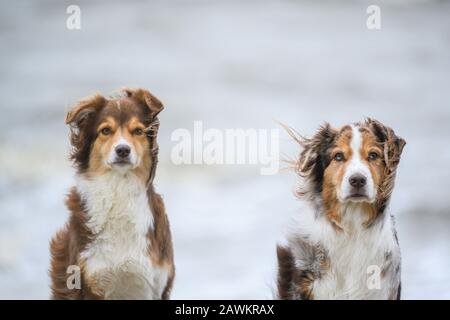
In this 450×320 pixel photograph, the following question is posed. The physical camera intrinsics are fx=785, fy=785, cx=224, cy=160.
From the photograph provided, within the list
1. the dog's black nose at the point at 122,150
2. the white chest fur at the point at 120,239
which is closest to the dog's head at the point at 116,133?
the dog's black nose at the point at 122,150

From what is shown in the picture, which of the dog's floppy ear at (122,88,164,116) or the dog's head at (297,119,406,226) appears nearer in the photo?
the dog's head at (297,119,406,226)

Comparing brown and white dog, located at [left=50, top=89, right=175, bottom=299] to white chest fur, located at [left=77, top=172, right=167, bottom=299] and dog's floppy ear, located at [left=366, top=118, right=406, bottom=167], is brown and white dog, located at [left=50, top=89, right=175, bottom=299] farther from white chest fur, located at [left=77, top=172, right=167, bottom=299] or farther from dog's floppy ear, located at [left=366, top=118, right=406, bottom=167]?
dog's floppy ear, located at [left=366, top=118, right=406, bottom=167]

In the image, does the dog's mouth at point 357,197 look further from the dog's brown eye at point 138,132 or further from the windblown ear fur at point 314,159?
the dog's brown eye at point 138,132

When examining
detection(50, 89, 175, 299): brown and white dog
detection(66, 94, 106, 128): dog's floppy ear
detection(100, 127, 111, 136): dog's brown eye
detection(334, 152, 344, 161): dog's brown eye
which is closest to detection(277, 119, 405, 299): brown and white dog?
detection(334, 152, 344, 161): dog's brown eye

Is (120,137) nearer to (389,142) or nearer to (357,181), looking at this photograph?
(357,181)

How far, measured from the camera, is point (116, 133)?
5609 mm

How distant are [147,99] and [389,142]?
71.7 inches

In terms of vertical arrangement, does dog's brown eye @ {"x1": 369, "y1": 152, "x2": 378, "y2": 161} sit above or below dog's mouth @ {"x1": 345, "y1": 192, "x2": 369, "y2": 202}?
above

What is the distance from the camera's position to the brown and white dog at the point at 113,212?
18.4ft

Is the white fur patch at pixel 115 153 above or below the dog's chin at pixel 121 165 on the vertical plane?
above

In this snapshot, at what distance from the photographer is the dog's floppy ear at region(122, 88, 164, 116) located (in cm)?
580

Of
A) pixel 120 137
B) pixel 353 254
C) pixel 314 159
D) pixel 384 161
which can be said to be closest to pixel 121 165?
pixel 120 137

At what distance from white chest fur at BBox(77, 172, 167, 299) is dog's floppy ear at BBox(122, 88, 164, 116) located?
20.8 inches
